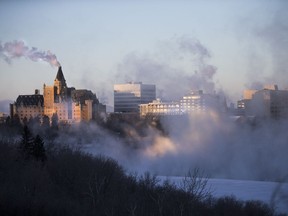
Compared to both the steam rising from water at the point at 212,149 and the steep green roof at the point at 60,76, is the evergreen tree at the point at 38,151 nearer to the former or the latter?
the steam rising from water at the point at 212,149

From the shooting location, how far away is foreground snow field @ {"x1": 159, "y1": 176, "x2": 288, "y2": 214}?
9180mm

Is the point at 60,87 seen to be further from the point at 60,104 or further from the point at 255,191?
the point at 255,191

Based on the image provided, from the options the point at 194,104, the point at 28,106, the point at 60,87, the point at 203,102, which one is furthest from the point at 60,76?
the point at 203,102

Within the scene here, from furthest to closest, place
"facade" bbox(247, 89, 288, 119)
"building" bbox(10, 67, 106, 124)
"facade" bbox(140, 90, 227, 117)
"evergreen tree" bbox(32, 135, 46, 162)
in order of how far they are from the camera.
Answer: "building" bbox(10, 67, 106, 124) → "facade" bbox(140, 90, 227, 117) → "facade" bbox(247, 89, 288, 119) → "evergreen tree" bbox(32, 135, 46, 162)

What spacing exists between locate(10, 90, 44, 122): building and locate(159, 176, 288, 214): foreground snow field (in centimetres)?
2583

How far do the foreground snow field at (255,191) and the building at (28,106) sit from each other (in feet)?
84.8

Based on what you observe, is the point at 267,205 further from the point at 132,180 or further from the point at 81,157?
the point at 81,157

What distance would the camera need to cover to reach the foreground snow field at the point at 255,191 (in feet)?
30.1

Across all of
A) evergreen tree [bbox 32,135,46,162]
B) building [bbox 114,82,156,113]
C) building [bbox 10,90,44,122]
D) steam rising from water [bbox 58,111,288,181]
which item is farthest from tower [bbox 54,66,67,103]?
evergreen tree [bbox 32,135,46,162]

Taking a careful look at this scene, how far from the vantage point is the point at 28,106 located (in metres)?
37.6

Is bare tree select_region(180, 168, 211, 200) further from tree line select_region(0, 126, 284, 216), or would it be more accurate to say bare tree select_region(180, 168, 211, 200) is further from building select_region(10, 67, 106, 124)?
building select_region(10, 67, 106, 124)

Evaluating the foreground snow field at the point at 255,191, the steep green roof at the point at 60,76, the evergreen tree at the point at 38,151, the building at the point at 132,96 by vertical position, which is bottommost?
the foreground snow field at the point at 255,191

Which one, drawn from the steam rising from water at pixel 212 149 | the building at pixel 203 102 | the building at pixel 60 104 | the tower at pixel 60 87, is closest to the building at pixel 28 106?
the building at pixel 60 104

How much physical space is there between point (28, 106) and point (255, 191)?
28854 millimetres
